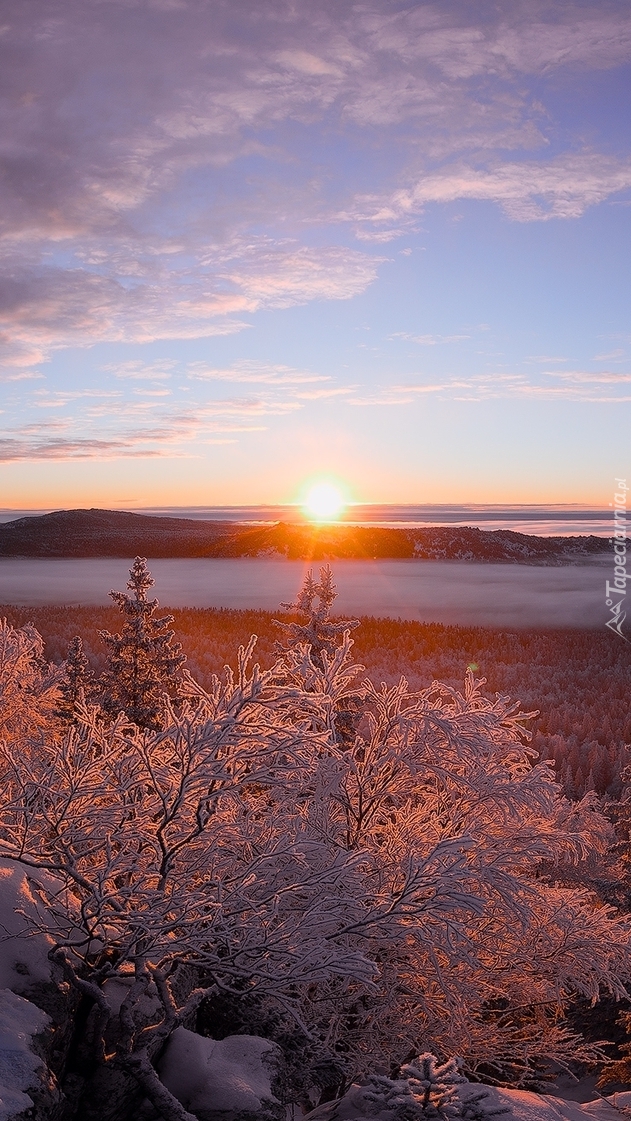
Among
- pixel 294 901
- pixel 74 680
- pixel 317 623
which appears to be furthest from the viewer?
pixel 74 680

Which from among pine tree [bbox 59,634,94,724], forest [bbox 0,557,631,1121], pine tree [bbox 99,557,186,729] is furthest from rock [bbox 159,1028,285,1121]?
pine tree [bbox 59,634,94,724]

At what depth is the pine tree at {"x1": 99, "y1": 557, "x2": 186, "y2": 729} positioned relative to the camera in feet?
77.7

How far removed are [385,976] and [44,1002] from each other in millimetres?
3919

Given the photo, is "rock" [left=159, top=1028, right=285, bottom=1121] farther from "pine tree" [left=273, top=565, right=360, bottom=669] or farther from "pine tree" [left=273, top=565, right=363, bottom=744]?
"pine tree" [left=273, top=565, right=360, bottom=669]

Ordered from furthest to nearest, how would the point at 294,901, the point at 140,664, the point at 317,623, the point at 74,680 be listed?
the point at 74,680
the point at 140,664
the point at 317,623
the point at 294,901

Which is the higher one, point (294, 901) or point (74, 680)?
point (294, 901)

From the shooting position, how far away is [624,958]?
9523 millimetres

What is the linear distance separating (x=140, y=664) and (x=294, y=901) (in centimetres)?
1640

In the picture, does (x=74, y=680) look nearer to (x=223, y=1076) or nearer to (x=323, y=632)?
(x=323, y=632)

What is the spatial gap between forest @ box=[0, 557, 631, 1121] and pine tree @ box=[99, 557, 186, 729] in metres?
12.5

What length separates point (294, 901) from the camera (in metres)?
8.59

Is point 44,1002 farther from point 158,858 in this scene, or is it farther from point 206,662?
point 206,662

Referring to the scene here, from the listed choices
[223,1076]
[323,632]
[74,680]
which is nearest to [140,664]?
[323,632]

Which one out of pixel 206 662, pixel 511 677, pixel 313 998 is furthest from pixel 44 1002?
pixel 511 677
